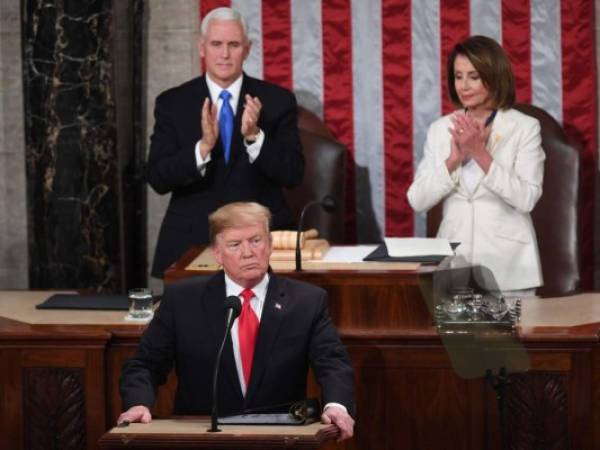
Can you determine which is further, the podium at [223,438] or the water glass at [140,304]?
the water glass at [140,304]

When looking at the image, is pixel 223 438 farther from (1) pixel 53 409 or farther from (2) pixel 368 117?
(2) pixel 368 117

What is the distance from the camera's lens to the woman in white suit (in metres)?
6.17

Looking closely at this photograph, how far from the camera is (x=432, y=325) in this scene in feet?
18.3

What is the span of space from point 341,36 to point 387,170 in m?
0.78

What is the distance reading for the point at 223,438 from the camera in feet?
13.0

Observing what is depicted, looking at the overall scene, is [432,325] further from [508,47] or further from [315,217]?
[508,47]

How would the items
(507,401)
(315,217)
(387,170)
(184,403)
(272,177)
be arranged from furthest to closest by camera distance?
(387,170) < (315,217) < (272,177) < (507,401) < (184,403)

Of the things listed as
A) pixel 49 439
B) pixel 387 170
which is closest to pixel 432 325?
pixel 49 439

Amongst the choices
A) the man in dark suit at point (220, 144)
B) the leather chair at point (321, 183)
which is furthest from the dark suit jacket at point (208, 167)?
the leather chair at point (321, 183)

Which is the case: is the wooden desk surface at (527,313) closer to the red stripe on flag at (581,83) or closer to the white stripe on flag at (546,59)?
the red stripe on flag at (581,83)

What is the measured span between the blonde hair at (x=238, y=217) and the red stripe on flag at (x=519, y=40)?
345 cm

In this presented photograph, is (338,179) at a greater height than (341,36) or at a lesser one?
lesser

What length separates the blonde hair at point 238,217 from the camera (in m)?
4.64

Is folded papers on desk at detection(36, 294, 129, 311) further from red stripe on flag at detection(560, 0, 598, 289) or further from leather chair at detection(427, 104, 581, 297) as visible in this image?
red stripe on flag at detection(560, 0, 598, 289)
